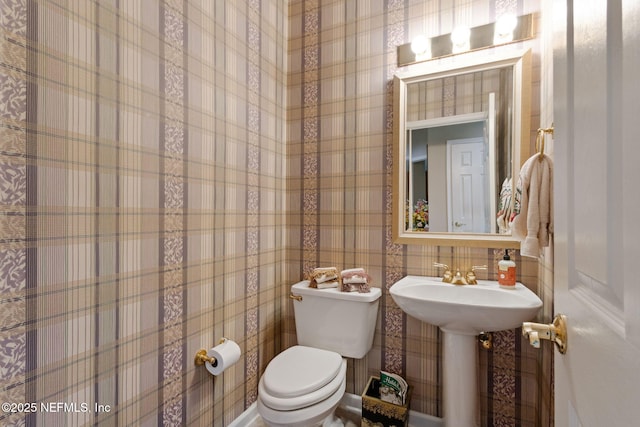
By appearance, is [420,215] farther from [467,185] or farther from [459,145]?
[459,145]

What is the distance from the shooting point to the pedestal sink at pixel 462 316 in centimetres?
125

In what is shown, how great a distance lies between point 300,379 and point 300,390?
77 millimetres

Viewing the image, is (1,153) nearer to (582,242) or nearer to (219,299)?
(219,299)

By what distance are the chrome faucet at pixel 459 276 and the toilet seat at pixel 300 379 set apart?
68 centimetres

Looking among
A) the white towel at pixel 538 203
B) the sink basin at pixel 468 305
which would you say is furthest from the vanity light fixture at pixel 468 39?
the sink basin at pixel 468 305

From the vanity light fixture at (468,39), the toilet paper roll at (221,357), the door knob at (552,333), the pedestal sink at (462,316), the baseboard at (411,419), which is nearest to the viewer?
the door knob at (552,333)

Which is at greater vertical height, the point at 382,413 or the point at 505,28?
the point at 505,28

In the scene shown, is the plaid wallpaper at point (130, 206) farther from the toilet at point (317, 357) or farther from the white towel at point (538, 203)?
the white towel at point (538, 203)

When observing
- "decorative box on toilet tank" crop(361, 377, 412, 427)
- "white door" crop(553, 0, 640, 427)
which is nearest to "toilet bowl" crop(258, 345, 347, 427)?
"decorative box on toilet tank" crop(361, 377, 412, 427)

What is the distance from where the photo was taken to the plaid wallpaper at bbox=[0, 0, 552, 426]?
87 centimetres

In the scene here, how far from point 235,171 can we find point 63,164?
0.78 m

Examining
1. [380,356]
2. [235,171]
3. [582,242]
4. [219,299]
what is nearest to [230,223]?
[235,171]

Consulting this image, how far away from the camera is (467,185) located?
5.39 ft

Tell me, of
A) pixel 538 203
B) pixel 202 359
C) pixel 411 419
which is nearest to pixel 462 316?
pixel 538 203
